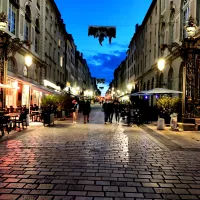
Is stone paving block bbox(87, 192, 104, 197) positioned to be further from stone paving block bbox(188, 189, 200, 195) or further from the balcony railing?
the balcony railing

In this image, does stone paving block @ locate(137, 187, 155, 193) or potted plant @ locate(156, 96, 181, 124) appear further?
potted plant @ locate(156, 96, 181, 124)

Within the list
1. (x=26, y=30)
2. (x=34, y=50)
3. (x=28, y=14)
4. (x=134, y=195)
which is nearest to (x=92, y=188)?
(x=134, y=195)

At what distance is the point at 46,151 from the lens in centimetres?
833

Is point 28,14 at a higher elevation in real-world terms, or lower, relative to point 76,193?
higher

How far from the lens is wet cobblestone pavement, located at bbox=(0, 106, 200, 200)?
4.57 meters

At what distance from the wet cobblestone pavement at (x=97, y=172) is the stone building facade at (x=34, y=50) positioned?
312 inches

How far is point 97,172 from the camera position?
594 centimetres

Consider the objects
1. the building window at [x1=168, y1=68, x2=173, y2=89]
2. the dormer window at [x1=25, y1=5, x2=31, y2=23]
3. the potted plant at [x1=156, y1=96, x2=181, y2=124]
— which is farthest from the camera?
the dormer window at [x1=25, y1=5, x2=31, y2=23]

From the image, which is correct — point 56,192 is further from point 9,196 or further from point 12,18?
point 12,18

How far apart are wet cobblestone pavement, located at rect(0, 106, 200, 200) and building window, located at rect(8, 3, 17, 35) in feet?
51.8

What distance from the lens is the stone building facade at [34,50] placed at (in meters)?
22.5

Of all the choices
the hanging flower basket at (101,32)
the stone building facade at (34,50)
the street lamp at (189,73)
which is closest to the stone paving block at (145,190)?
the street lamp at (189,73)

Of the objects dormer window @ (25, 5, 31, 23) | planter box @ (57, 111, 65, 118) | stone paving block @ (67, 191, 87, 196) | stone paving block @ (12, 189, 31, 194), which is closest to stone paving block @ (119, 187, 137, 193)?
stone paving block @ (67, 191, 87, 196)

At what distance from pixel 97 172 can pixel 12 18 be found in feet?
67.2
